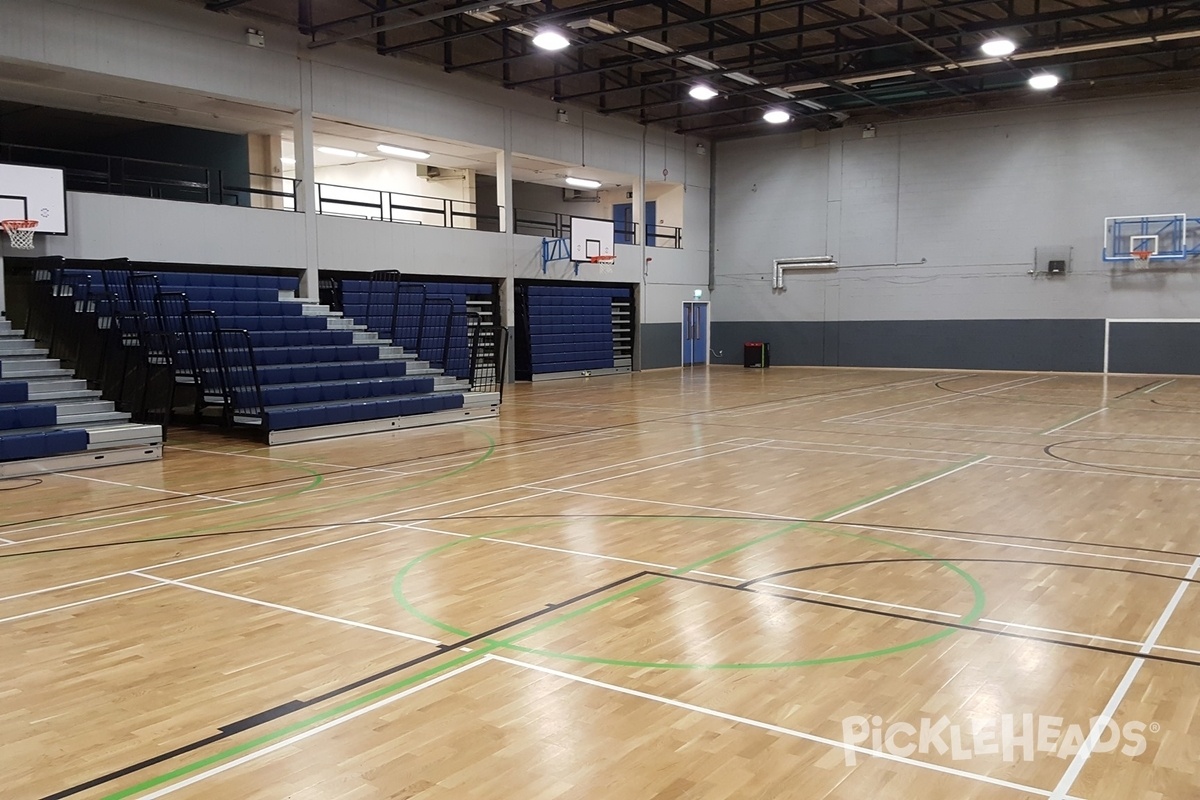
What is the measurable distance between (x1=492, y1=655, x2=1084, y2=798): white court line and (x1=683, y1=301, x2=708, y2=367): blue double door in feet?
72.6

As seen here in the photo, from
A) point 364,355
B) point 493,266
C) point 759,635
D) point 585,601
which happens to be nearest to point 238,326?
point 364,355

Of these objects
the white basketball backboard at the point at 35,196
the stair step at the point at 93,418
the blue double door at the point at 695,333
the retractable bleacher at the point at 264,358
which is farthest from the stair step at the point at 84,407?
the blue double door at the point at 695,333

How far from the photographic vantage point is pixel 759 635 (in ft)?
13.4

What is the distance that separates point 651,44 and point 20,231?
10519 millimetres

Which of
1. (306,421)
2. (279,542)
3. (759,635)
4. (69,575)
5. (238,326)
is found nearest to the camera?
(759,635)

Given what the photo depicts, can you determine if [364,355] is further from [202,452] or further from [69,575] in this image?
[69,575]

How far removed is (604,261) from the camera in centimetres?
2144

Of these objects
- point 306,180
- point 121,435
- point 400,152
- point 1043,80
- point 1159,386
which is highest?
point 1043,80

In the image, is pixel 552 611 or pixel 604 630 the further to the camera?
pixel 552 611

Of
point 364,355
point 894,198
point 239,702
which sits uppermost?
point 894,198

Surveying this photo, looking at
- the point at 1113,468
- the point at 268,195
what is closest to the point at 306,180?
the point at 268,195

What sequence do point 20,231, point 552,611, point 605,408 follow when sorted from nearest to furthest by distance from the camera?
point 552,611 < point 20,231 < point 605,408

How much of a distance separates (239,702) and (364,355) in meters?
10.2

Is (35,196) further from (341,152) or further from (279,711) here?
(279,711)
